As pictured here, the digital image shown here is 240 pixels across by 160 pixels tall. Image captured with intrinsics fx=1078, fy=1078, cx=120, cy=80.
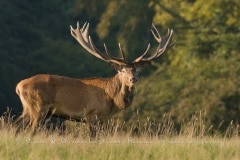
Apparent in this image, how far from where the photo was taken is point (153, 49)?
38.3 meters

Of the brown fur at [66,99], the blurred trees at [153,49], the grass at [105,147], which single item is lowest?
the grass at [105,147]

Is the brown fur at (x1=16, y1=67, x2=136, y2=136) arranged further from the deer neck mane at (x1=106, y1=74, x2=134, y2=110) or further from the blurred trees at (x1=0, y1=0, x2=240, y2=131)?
the blurred trees at (x1=0, y1=0, x2=240, y2=131)

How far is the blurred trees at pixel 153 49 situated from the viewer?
3147 centimetres

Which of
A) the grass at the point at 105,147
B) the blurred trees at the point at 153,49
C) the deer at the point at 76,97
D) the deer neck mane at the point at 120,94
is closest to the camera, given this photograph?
the grass at the point at 105,147

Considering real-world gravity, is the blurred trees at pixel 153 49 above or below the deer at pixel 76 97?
above

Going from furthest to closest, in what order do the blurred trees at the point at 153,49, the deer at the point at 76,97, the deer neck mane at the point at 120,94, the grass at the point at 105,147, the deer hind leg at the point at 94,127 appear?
1. the blurred trees at the point at 153,49
2. the deer neck mane at the point at 120,94
3. the deer at the point at 76,97
4. the deer hind leg at the point at 94,127
5. the grass at the point at 105,147

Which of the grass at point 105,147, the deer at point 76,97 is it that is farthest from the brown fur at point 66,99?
the grass at point 105,147

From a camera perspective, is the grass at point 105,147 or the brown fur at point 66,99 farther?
the brown fur at point 66,99

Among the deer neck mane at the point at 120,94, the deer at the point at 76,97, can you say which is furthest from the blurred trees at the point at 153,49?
the deer at the point at 76,97

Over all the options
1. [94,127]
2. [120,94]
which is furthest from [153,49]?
[94,127]

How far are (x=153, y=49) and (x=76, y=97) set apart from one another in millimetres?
22854

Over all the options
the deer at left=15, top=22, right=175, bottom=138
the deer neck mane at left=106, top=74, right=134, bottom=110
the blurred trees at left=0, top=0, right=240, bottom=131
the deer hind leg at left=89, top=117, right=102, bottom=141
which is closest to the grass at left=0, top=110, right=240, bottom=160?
the deer hind leg at left=89, top=117, right=102, bottom=141

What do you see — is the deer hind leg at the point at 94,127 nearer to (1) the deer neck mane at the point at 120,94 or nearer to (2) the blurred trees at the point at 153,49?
(1) the deer neck mane at the point at 120,94

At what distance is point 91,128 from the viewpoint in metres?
15.2
